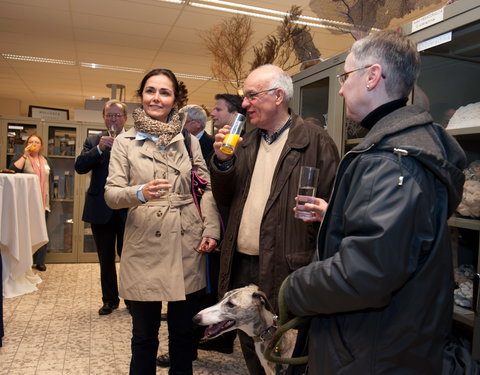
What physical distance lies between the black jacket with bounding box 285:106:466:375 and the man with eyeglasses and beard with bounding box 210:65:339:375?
0.64 metres

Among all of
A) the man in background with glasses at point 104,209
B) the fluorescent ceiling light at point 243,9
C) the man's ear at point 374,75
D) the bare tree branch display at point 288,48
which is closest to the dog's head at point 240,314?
the man's ear at point 374,75

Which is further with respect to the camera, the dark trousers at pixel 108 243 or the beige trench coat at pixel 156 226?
the dark trousers at pixel 108 243

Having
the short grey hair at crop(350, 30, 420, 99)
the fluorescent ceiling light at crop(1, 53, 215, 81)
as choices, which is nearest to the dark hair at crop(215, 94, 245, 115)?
the short grey hair at crop(350, 30, 420, 99)

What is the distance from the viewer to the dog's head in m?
1.79

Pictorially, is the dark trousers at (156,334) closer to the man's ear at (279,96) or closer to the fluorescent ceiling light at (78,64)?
the man's ear at (279,96)

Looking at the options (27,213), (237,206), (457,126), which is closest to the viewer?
(457,126)

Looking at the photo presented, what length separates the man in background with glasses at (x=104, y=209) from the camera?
150 inches

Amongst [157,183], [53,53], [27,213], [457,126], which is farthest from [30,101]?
[457,126]

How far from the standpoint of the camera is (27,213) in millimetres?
3281

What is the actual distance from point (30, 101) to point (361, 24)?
12530 mm

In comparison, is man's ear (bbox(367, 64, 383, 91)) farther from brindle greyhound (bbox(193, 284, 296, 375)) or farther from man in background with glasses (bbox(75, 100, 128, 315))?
man in background with glasses (bbox(75, 100, 128, 315))

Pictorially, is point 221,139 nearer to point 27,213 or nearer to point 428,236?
point 428,236

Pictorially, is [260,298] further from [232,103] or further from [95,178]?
[95,178]

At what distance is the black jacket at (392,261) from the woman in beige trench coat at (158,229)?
997mm
